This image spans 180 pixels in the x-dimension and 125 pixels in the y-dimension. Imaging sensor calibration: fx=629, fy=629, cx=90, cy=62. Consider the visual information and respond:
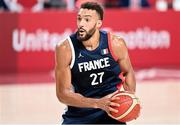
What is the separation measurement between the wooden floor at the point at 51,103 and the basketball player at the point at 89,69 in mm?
2793

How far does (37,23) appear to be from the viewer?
12953mm

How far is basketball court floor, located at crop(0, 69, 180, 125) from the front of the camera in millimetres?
8180

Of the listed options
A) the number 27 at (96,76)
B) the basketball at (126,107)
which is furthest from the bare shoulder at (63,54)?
the basketball at (126,107)

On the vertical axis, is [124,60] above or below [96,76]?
above

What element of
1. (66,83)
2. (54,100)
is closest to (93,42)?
(66,83)

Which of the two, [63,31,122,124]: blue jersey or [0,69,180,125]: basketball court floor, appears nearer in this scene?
[63,31,122,124]: blue jersey

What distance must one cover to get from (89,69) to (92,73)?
0.04m

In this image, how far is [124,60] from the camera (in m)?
5.19

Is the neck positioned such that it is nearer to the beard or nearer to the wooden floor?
the beard

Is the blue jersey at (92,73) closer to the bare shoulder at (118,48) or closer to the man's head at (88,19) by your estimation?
the bare shoulder at (118,48)

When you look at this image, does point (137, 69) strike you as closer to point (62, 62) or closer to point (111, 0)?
point (111, 0)

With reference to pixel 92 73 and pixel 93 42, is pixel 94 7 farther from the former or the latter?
pixel 92 73

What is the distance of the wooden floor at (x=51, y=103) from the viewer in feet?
26.7

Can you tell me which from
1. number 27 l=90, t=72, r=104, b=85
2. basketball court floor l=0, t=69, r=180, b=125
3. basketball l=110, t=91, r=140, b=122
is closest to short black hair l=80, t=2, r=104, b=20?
number 27 l=90, t=72, r=104, b=85
